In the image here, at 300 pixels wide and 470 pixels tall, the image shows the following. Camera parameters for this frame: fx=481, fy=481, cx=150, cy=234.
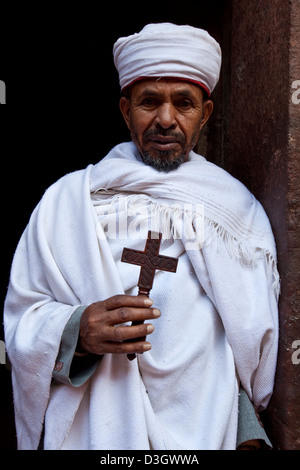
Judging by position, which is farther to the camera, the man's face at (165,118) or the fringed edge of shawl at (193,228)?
the man's face at (165,118)

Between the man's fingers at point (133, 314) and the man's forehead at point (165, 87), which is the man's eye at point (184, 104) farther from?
the man's fingers at point (133, 314)

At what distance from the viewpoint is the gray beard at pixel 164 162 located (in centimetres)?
181

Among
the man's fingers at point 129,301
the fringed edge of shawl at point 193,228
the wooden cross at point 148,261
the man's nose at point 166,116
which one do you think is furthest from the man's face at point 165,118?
the man's fingers at point 129,301

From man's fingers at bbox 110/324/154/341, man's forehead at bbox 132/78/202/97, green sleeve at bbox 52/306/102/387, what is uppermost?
man's forehead at bbox 132/78/202/97

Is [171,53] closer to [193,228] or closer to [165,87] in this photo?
[165,87]

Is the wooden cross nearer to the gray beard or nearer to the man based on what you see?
the man

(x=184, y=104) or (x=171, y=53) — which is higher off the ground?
(x=171, y=53)

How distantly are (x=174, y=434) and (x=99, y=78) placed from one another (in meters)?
3.73

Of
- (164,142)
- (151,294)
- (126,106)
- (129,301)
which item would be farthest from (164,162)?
(129,301)

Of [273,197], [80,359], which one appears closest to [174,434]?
[80,359]

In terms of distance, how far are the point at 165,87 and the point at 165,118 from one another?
0.12 m

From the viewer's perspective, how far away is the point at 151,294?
1625mm

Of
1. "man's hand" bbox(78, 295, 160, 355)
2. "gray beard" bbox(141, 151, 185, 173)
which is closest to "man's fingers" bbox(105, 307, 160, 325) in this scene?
"man's hand" bbox(78, 295, 160, 355)

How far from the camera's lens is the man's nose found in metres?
1.79
